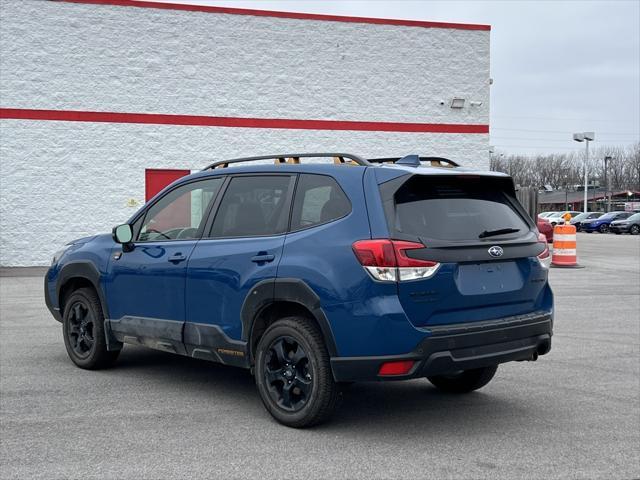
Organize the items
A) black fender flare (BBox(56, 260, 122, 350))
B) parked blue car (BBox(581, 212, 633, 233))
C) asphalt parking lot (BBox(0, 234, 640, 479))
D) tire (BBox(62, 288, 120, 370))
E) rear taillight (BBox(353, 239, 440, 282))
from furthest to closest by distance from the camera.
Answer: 1. parked blue car (BBox(581, 212, 633, 233))
2. tire (BBox(62, 288, 120, 370))
3. black fender flare (BBox(56, 260, 122, 350))
4. rear taillight (BBox(353, 239, 440, 282))
5. asphalt parking lot (BBox(0, 234, 640, 479))

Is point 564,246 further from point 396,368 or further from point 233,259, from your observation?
point 396,368

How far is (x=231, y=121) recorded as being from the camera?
2122 centimetres

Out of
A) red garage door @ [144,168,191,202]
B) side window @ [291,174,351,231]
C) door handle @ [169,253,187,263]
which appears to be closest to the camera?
side window @ [291,174,351,231]

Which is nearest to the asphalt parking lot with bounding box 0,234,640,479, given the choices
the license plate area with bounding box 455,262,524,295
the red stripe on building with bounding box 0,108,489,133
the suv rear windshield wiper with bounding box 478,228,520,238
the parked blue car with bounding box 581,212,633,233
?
the license plate area with bounding box 455,262,524,295

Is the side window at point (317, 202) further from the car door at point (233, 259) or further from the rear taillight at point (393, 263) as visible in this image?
the rear taillight at point (393, 263)

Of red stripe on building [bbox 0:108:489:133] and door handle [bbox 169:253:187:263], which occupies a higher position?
red stripe on building [bbox 0:108:489:133]

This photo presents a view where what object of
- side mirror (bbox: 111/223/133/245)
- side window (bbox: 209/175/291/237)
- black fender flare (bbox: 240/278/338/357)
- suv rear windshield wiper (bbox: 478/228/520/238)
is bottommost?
black fender flare (bbox: 240/278/338/357)

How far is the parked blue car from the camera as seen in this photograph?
5434cm

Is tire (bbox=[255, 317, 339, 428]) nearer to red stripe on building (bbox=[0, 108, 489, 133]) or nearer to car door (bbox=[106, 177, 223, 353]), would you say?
car door (bbox=[106, 177, 223, 353])

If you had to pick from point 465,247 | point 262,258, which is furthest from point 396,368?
point 262,258

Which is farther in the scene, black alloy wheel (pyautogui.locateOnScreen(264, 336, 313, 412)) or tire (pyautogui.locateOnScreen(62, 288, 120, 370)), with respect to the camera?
tire (pyautogui.locateOnScreen(62, 288, 120, 370))

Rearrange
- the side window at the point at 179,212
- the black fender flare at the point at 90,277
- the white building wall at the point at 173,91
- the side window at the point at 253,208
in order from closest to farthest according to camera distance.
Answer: the side window at the point at 253,208, the side window at the point at 179,212, the black fender flare at the point at 90,277, the white building wall at the point at 173,91

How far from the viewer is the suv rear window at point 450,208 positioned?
4926 mm

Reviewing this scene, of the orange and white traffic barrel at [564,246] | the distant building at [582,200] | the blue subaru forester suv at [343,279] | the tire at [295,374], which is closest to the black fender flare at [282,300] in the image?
the blue subaru forester suv at [343,279]
